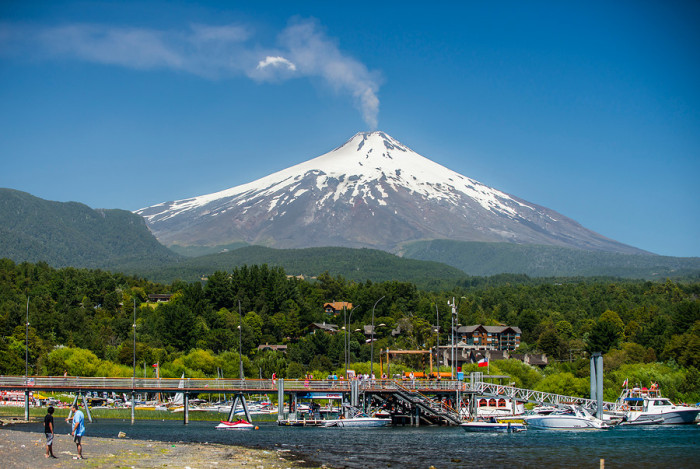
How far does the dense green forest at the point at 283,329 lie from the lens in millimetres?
105688

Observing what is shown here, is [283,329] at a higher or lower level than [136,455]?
higher

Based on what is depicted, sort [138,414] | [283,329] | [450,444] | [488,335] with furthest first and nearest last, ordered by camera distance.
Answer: [488,335] → [283,329] → [138,414] → [450,444]

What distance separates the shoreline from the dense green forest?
56199 millimetres

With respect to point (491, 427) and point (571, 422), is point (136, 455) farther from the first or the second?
point (571, 422)

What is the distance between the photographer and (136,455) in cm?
4325

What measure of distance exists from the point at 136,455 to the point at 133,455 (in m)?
0.16

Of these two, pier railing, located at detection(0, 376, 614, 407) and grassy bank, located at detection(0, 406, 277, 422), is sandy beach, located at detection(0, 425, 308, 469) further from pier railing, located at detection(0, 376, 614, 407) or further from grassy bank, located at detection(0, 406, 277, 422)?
grassy bank, located at detection(0, 406, 277, 422)

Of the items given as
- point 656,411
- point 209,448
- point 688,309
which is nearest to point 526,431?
point 656,411

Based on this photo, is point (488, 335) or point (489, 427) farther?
point (488, 335)

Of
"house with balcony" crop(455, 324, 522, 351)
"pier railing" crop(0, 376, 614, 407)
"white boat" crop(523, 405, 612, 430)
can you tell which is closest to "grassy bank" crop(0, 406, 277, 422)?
"pier railing" crop(0, 376, 614, 407)

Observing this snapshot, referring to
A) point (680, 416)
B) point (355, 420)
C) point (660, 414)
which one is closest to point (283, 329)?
point (355, 420)

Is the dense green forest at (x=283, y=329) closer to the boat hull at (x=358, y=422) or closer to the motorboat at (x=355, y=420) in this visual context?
the motorboat at (x=355, y=420)

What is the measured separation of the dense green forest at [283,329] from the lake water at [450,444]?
1299 inches

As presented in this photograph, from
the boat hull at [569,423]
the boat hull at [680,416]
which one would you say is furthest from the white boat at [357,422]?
the boat hull at [680,416]
